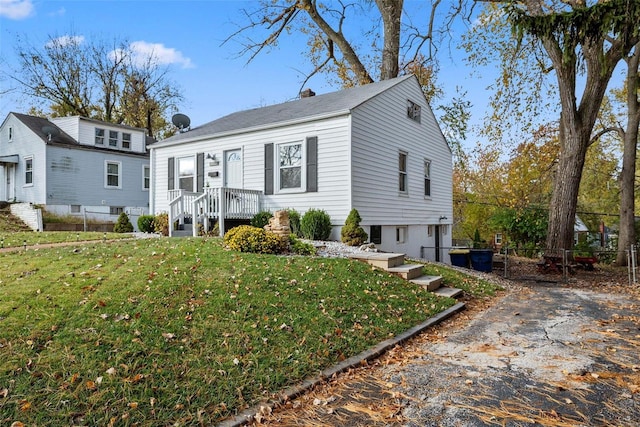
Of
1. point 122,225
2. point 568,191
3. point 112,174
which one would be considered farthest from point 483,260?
point 112,174

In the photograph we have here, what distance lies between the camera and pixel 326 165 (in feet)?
35.0

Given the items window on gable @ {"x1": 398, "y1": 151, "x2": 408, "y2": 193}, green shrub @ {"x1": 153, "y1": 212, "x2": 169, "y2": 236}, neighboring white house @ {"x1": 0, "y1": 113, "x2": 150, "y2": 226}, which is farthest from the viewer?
neighboring white house @ {"x1": 0, "y1": 113, "x2": 150, "y2": 226}

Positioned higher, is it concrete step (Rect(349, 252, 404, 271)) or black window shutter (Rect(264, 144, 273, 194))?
black window shutter (Rect(264, 144, 273, 194))

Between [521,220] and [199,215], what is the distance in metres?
15.5

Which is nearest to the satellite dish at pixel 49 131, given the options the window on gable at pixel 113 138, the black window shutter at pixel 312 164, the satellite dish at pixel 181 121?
the window on gable at pixel 113 138

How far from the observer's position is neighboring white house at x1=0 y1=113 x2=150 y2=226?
60.5 feet

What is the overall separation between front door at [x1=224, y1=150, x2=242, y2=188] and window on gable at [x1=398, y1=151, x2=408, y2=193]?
5.26m

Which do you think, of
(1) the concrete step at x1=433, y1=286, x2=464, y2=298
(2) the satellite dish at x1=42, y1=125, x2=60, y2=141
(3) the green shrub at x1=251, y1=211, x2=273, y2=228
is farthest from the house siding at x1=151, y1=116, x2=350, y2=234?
(2) the satellite dish at x1=42, y1=125, x2=60, y2=141

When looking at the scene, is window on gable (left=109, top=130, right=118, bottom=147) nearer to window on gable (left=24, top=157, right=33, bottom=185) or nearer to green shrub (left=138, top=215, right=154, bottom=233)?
window on gable (left=24, top=157, right=33, bottom=185)

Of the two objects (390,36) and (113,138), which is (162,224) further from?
(390,36)

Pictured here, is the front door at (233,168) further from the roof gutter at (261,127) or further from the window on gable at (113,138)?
the window on gable at (113,138)

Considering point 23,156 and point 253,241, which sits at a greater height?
point 23,156

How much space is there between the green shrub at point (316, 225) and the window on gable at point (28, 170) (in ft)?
54.2

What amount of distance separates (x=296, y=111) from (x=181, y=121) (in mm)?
6305
